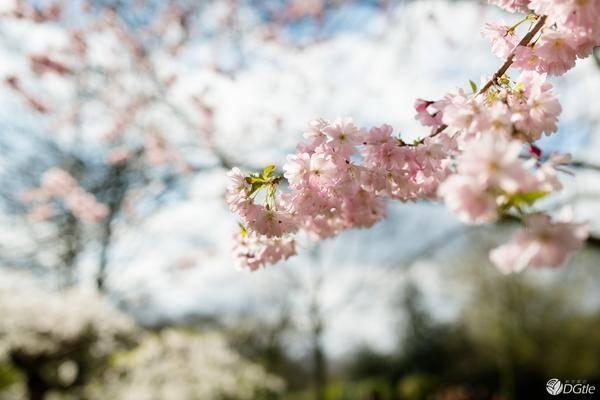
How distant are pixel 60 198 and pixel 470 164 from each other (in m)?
8.56

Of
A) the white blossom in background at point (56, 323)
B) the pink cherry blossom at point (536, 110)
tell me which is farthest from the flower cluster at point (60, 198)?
the pink cherry blossom at point (536, 110)

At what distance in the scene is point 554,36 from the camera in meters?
1.16

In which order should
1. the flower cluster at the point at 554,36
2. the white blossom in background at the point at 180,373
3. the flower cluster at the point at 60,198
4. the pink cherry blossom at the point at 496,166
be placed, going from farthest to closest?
1. the white blossom in background at the point at 180,373
2. the flower cluster at the point at 60,198
3. the flower cluster at the point at 554,36
4. the pink cherry blossom at the point at 496,166

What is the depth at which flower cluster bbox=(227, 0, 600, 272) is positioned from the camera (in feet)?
2.76

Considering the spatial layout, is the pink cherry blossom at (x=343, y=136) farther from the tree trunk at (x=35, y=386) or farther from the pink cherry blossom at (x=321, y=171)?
the tree trunk at (x=35, y=386)

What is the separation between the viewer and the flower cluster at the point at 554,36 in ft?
3.31

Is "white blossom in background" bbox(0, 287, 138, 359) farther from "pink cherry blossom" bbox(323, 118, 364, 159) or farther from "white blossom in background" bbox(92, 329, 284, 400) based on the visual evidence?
"pink cherry blossom" bbox(323, 118, 364, 159)

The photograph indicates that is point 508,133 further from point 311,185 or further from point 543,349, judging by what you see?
point 543,349

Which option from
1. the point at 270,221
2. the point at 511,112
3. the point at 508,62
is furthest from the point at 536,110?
the point at 270,221

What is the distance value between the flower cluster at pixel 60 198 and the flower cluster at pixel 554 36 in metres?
6.44

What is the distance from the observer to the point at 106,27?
6.09 metres

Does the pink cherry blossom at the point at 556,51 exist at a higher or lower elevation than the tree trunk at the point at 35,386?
lower

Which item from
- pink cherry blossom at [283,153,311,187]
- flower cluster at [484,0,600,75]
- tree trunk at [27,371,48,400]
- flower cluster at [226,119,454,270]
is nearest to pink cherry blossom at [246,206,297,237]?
flower cluster at [226,119,454,270]

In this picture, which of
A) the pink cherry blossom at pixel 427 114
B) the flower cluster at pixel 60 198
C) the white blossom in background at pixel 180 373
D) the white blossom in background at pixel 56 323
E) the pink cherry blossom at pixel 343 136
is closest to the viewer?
the pink cherry blossom at pixel 343 136
